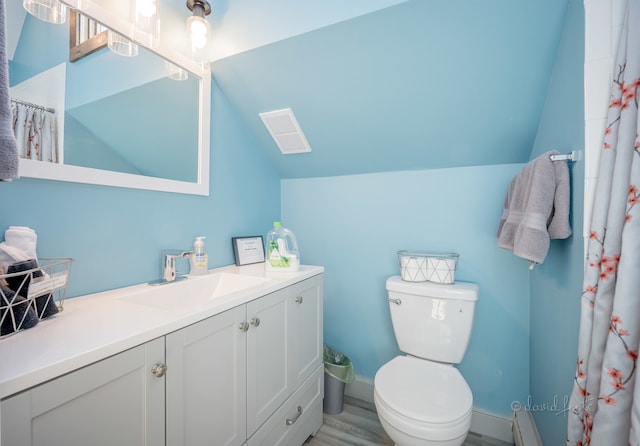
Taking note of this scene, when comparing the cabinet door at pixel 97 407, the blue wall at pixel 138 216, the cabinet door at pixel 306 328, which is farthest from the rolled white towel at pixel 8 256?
the cabinet door at pixel 306 328

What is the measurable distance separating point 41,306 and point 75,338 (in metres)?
0.19

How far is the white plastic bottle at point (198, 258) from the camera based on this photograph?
1.36m

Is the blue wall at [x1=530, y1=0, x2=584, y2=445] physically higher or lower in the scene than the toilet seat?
higher

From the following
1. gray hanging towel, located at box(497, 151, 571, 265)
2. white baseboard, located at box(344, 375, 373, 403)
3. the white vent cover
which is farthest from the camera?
white baseboard, located at box(344, 375, 373, 403)

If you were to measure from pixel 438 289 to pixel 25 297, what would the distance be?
61.0 inches

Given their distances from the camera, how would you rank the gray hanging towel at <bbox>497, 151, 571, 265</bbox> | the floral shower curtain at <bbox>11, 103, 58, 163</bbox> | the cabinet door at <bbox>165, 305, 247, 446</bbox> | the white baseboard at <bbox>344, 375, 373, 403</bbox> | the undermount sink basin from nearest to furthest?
the cabinet door at <bbox>165, 305, 247, 446</bbox>, the floral shower curtain at <bbox>11, 103, 58, 163</bbox>, the gray hanging towel at <bbox>497, 151, 571, 265</bbox>, the undermount sink basin, the white baseboard at <bbox>344, 375, 373, 403</bbox>

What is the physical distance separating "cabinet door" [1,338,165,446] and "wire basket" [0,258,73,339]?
23cm

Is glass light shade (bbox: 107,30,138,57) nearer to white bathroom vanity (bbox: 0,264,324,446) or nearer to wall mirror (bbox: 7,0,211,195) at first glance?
wall mirror (bbox: 7,0,211,195)

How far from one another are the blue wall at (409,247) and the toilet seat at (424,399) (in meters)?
0.44

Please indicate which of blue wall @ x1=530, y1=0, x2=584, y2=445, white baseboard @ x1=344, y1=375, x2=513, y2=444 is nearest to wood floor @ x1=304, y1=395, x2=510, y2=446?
white baseboard @ x1=344, y1=375, x2=513, y2=444

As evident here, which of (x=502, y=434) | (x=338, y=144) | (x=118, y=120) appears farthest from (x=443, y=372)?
(x=118, y=120)

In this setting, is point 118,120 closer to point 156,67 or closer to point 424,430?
point 156,67

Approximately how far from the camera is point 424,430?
1033mm

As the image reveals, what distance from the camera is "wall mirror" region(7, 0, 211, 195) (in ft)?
3.03
